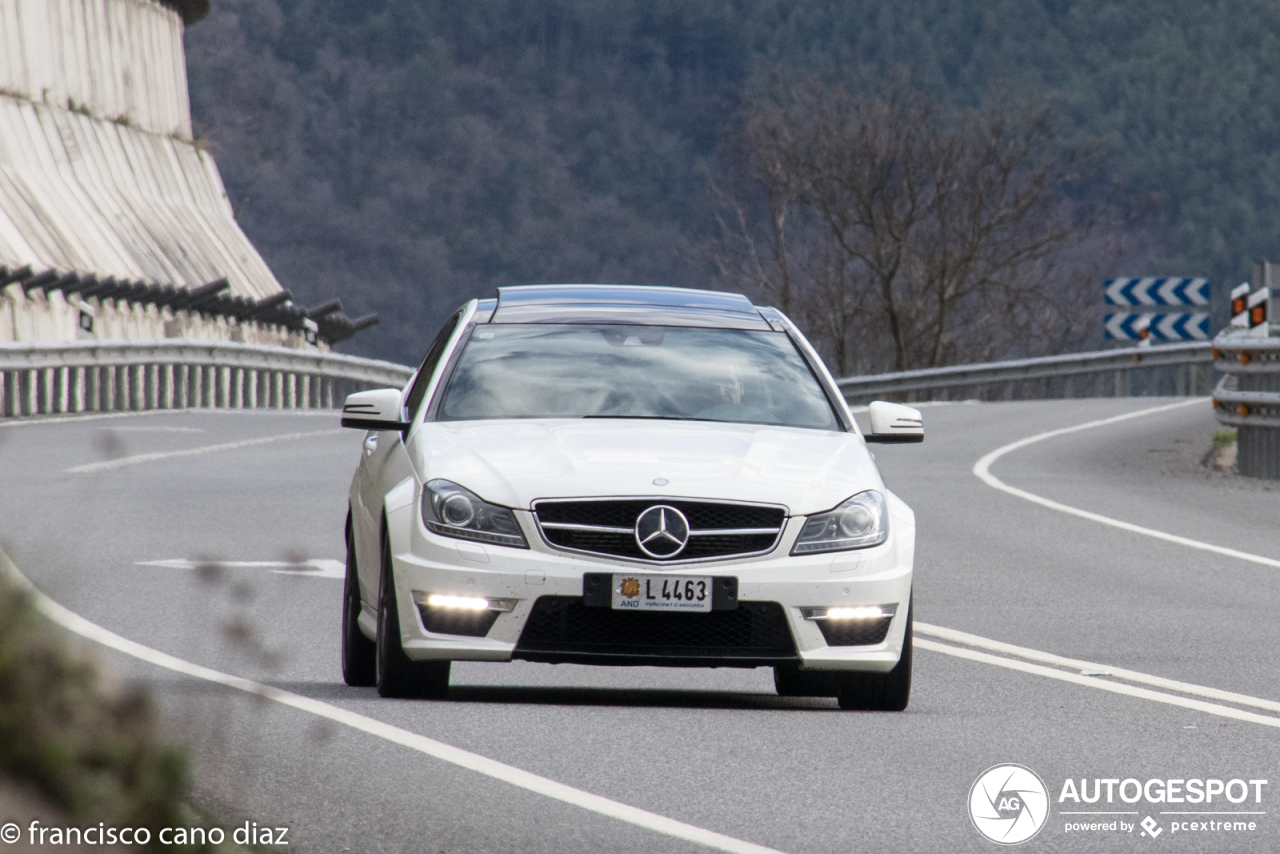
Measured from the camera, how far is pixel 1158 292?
42.9m

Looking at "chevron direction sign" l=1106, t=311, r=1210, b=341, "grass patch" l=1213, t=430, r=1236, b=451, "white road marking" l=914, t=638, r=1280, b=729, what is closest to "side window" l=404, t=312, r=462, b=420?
"white road marking" l=914, t=638, r=1280, b=729

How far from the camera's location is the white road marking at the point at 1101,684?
8.49 metres


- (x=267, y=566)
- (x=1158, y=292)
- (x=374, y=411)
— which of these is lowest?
(x=1158, y=292)

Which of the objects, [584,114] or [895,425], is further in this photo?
[584,114]

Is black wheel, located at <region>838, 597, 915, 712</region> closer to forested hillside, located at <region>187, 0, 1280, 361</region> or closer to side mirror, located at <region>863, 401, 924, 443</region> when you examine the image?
side mirror, located at <region>863, 401, 924, 443</region>

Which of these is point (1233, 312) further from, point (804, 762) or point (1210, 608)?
point (804, 762)

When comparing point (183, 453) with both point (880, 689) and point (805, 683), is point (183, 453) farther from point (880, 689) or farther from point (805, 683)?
point (880, 689)

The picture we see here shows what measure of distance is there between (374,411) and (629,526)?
136 centimetres

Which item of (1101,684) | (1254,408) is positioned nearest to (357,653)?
(1101,684)

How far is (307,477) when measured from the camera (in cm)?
2064

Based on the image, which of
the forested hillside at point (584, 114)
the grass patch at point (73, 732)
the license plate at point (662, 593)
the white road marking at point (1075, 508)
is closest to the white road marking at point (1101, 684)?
the license plate at point (662, 593)

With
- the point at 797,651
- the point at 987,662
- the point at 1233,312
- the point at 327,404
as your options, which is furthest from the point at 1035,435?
the point at 797,651

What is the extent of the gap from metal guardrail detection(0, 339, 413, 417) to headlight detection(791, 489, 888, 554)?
22.2 m

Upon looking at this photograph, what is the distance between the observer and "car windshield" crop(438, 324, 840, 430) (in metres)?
8.81
